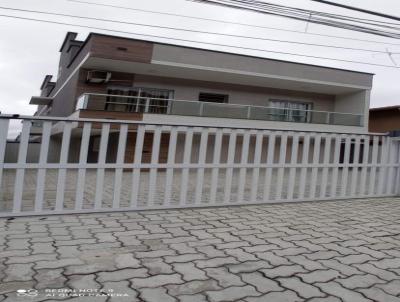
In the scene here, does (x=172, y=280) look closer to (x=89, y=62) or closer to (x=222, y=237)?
(x=222, y=237)

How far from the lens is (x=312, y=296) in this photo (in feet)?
7.99

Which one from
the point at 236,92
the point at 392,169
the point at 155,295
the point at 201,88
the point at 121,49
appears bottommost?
the point at 155,295

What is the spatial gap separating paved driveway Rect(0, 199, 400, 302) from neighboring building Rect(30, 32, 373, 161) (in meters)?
9.85

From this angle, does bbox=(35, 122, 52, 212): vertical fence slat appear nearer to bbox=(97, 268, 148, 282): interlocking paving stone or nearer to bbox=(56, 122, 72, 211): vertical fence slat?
bbox=(56, 122, 72, 211): vertical fence slat

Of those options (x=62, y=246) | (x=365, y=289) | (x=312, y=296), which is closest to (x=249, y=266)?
(x=312, y=296)

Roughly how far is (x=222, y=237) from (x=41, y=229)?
2.04 meters

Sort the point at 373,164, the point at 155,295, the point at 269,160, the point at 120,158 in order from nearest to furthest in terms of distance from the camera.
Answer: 1. the point at 155,295
2. the point at 120,158
3. the point at 269,160
4. the point at 373,164

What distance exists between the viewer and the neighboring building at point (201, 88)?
15.8 m

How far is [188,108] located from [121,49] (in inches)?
155

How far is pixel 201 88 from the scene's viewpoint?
19.9m

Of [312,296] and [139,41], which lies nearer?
[312,296]

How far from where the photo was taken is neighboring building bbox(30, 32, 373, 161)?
1581 centimetres

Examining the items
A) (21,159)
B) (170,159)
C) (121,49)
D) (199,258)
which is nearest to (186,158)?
(170,159)

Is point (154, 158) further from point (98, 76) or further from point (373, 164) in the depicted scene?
point (98, 76)
